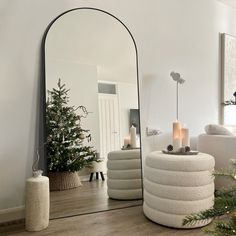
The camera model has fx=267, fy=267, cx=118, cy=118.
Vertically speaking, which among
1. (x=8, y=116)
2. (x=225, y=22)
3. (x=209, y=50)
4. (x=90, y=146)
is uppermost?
(x=225, y=22)

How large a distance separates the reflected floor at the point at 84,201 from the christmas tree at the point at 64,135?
9.1 inches

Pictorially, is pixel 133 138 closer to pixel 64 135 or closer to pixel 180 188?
pixel 64 135

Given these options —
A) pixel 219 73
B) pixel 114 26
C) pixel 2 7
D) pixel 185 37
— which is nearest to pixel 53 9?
pixel 2 7

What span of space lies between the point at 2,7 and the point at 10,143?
1.21 meters

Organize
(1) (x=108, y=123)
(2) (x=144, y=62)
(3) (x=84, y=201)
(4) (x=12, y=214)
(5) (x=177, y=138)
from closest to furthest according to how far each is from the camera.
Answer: (4) (x=12, y=214) → (5) (x=177, y=138) → (3) (x=84, y=201) → (1) (x=108, y=123) → (2) (x=144, y=62)

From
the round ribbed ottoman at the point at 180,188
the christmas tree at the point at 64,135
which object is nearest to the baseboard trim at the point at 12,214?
the christmas tree at the point at 64,135

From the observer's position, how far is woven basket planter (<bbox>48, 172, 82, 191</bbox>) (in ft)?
8.48

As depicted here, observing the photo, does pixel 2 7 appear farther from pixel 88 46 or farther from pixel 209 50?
pixel 209 50

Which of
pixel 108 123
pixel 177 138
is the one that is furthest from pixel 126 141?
pixel 177 138

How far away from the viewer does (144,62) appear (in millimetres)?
3178

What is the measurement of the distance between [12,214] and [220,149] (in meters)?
2.28

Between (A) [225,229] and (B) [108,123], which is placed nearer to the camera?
(A) [225,229]

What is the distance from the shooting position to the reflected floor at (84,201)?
2.54 m

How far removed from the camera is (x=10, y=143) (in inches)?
94.4
